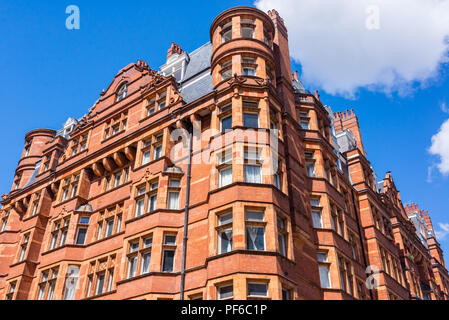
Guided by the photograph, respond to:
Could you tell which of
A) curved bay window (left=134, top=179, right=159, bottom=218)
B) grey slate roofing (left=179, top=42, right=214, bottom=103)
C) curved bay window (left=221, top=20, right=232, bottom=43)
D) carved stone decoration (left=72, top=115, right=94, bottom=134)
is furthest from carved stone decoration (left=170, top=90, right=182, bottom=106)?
carved stone decoration (left=72, top=115, right=94, bottom=134)

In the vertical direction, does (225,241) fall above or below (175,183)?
below

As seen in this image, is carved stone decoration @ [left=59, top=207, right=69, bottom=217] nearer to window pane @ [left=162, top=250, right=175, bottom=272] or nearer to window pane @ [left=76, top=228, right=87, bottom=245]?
window pane @ [left=76, top=228, right=87, bottom=245]

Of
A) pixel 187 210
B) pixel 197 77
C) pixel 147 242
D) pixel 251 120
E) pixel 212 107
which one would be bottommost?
pixel 147 242

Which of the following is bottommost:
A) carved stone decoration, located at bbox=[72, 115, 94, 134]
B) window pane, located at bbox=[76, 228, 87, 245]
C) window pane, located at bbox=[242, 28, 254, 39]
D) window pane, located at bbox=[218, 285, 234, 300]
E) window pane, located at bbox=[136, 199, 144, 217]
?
window pane, located at bbox=[218, 285, 234, 300]

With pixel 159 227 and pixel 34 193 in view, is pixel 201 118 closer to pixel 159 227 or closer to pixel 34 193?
pixel 159 227

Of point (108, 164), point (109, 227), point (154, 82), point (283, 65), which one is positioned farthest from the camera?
point (283, 65)

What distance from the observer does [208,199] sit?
18.6 metres

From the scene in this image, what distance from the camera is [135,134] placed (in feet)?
79.3

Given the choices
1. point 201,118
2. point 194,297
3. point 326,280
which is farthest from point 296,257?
point 201,118

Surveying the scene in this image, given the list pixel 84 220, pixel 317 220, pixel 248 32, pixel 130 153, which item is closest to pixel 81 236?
pixel 84 220

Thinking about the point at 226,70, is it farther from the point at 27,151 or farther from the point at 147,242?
the point at 27,151

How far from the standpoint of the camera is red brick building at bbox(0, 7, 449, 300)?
17188mm

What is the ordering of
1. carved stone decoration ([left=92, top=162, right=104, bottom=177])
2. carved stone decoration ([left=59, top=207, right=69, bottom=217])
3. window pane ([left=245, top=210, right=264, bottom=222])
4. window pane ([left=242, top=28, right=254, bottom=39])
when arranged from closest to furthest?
window pane ([left=245, top=210, right=264, bottom=222])
window pane ([left=242, top=28, right=254, bottom=39])
carved stone decoration ([left=59, top=207, right=69, bottom=217])
carved stone decoration ([left=92, top=162, right=104, bottom=177])

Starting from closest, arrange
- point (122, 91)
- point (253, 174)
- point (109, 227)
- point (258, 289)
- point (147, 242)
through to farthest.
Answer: point (258, 289), point (253, 174), point (147, 242), point (109, 227), point (122, 91)
